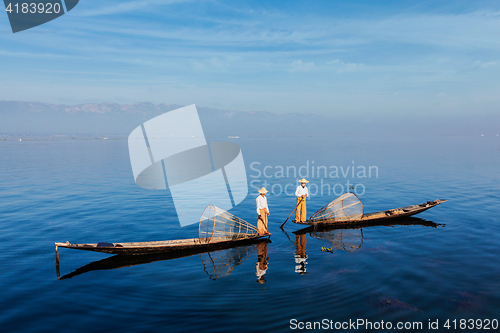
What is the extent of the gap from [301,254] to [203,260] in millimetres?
5112

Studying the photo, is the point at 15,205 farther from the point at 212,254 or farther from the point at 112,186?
the point at 212,254

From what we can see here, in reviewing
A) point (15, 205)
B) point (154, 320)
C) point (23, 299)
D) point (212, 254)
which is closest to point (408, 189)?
point (212, 254)

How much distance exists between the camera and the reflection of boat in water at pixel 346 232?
55.3 ft

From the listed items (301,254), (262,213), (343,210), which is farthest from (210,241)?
(343,210)

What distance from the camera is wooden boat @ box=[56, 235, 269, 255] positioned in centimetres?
1366

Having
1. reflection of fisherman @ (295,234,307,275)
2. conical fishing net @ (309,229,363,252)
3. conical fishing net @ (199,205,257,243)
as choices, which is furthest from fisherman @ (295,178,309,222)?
conical fishing net @ (199,205,257,243)

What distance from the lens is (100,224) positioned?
20.9 metres

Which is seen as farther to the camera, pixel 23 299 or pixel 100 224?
pixel 100 224

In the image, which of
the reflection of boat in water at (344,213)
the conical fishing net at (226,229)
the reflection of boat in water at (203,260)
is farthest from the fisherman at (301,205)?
the reflection of boat in water at (203,260)

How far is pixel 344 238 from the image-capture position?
18.0 metres

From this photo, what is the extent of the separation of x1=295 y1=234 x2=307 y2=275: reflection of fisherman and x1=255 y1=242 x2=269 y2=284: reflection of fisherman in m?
1.53

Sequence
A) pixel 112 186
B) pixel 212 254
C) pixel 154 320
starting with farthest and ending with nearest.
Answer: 1. pixel 112 186
2. pixel 212 254
3. pixel 154 320

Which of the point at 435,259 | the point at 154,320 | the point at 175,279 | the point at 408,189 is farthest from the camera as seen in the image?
the point at 408,189

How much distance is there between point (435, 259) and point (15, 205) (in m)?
32.3
